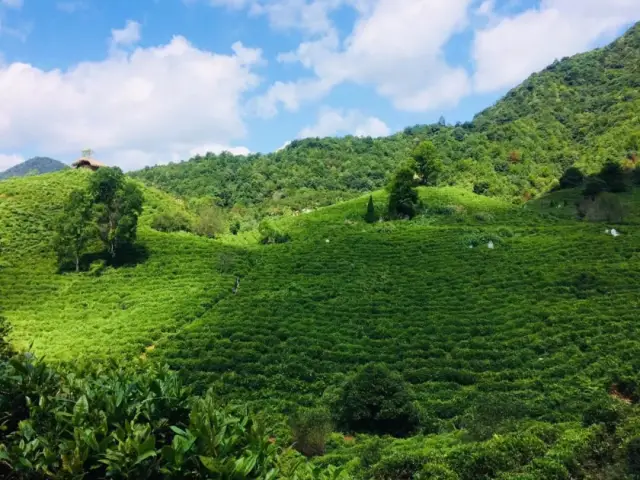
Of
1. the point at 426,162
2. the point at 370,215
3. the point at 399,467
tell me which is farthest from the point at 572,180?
the point at 399,467

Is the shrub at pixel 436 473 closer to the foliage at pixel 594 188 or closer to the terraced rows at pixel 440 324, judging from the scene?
the terraced rows at pixel 440 324

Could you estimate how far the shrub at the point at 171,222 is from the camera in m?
51.3

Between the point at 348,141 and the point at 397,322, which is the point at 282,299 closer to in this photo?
the point at 397,322

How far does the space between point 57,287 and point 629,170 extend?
69.2 meters

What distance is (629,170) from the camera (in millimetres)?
65250

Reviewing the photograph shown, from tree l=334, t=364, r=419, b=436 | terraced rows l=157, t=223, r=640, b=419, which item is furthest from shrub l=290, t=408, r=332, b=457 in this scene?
terraced rows l=157, t=223, r=640, b=419

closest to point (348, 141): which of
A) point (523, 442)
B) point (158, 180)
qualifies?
point (158, 180)

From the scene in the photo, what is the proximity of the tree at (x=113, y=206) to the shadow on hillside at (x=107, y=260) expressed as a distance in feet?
2.07

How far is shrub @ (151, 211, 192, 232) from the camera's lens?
51.3m

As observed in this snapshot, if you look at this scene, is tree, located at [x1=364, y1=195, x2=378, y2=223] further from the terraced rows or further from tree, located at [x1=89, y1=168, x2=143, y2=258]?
tree, located at [x1=89, y1=168, x2=143, y2=258]

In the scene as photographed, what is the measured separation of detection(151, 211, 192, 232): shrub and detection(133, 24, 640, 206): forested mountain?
3061cm

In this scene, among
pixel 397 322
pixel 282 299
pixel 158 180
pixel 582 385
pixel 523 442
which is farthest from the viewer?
pixel 158 180

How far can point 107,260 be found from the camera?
39.6 meters

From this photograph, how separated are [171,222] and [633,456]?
4781cm
